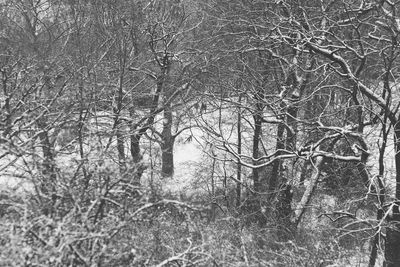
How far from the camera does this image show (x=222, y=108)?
1279cm

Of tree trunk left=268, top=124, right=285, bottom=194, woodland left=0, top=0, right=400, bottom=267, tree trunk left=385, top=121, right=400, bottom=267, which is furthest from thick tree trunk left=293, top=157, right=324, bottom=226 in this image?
tree trunk left=385, top=121, right=400, bottom=267

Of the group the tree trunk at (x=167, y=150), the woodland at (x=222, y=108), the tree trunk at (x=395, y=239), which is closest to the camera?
the woodland at (x=222, y=108)

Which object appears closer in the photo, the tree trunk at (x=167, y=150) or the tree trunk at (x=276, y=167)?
the tree trunk at (x=276, y=167)

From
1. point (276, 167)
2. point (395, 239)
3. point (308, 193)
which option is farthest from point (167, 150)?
point (395, 239)

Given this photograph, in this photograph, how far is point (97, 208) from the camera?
5324mm

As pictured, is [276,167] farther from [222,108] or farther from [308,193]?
[222,108]

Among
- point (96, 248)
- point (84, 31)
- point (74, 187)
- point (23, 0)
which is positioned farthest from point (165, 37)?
point (96, 248)

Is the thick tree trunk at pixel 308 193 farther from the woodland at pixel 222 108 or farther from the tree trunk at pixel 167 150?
the tree trunk at pixel 167 150

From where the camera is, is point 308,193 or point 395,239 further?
point 308,193

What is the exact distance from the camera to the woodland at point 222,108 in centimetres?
734

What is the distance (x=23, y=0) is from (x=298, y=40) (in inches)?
400

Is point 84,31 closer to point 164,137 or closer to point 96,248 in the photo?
point 164,137

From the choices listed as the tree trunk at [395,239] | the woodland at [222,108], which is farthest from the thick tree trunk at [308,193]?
the tree trunk at [395,239]

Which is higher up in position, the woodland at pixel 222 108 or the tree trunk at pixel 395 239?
the woodland at pixel 222 108
